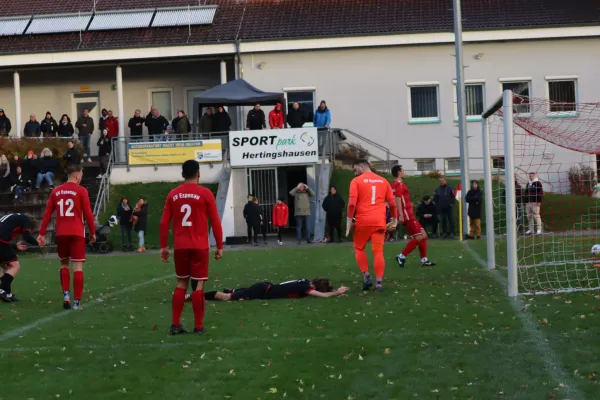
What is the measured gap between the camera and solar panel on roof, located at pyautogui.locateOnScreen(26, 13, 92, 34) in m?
40.2

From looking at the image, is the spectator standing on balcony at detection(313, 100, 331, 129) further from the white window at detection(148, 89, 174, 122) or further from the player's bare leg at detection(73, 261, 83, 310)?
the player's bare leg at detection(73, 261, 83, 310)

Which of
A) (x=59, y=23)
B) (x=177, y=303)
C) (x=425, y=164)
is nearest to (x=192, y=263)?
(x=177, y=303)

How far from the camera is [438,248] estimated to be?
77.0ft

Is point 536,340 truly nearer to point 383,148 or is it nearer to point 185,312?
point 185,312

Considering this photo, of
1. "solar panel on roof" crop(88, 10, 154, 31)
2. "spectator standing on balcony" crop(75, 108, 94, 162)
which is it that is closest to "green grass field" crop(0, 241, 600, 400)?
"spectator standing on balcony" crop(75, 108, 94, 162)

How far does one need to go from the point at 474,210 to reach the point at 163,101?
1743 cm

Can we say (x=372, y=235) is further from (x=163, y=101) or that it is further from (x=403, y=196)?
(x=163, y=101)

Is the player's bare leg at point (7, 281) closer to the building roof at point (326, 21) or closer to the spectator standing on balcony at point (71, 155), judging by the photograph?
the spectator standing on balcony at point (71, 155)

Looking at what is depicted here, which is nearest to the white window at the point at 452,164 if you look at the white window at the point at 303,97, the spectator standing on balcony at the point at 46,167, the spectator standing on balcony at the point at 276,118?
the white window at the point at 303,97

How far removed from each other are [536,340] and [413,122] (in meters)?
30.1

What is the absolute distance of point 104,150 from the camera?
3475 centimetres

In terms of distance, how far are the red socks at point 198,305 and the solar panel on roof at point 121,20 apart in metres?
31.3

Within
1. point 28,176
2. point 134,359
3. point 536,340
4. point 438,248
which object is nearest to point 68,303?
point 134,359

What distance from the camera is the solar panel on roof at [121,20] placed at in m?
40.2
